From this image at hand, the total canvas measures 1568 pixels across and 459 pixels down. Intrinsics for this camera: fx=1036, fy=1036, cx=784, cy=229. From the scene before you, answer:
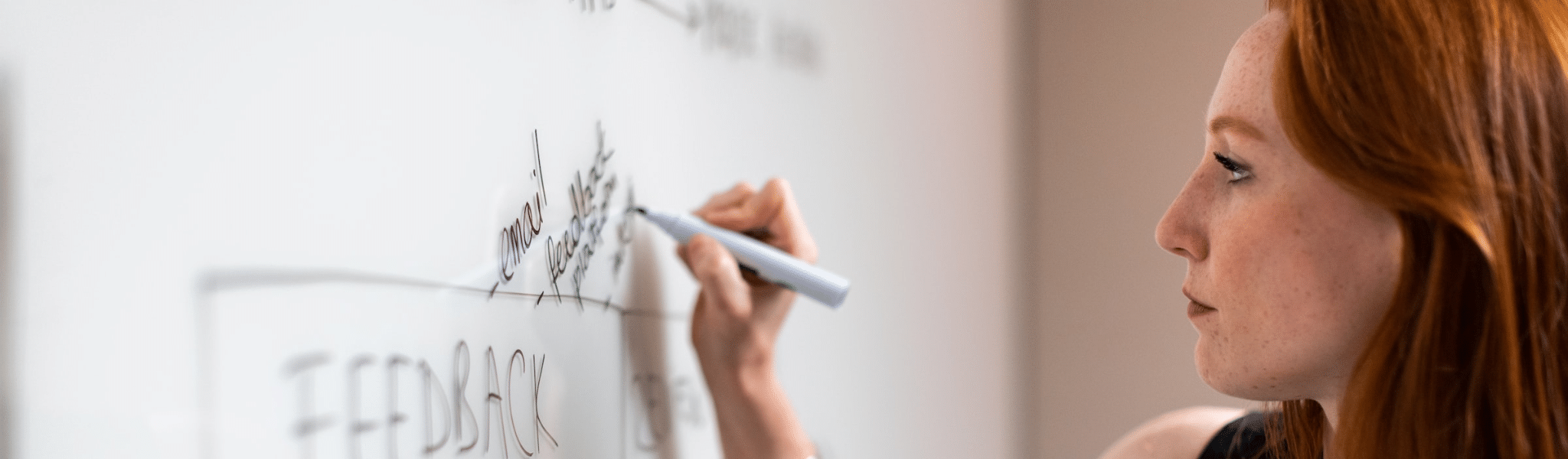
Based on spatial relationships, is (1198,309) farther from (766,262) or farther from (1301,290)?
(766,262)

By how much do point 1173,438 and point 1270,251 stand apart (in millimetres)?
267

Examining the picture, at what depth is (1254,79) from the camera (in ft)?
1.29

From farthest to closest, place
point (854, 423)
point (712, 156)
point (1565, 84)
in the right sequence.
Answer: point (854, 423), point (712, 156), point (1565, 84)

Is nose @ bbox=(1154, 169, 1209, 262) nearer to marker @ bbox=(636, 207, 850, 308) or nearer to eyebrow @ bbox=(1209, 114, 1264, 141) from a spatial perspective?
eyebrow @ bbox=(1209, 114, 1264, 141)

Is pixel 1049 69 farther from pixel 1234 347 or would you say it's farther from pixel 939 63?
pixel 1234 347

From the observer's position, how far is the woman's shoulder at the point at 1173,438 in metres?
0.62

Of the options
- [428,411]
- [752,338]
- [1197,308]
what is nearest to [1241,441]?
[1197,308]

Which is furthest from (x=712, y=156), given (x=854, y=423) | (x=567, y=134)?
(x=854, y=423)

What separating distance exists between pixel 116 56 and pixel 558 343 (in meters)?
0.19

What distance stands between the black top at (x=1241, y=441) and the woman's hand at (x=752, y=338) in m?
0.28

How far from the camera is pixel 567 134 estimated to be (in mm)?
384

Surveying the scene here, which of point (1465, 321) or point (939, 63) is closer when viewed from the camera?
point (1465, 321)

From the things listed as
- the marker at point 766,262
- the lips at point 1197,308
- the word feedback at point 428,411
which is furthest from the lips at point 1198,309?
the word feedback at point 428,411

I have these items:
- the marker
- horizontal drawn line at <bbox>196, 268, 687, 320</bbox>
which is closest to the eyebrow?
the marker
